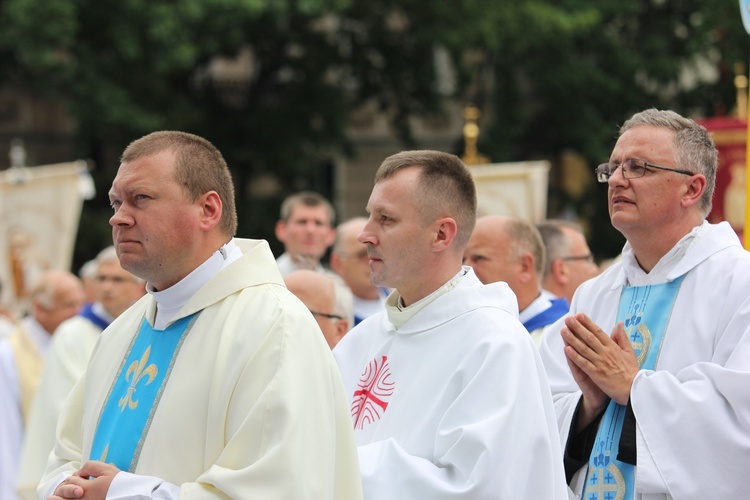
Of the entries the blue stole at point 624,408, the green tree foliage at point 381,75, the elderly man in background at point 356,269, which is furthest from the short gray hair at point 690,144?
the green tree foliage at point 381,75

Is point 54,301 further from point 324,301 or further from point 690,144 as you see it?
point 690,144

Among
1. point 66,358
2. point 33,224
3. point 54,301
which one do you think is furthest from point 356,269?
point 33,224

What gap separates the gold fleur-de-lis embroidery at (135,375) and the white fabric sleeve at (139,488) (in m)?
0.33

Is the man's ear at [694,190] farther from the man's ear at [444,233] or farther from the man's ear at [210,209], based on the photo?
the man's ear at [210,209]

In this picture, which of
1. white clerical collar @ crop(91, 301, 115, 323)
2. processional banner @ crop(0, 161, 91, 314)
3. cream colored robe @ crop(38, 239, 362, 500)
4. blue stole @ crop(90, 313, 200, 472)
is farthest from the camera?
processional banner @ crop(0, 161, 91, 314)

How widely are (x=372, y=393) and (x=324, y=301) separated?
45.5 inches

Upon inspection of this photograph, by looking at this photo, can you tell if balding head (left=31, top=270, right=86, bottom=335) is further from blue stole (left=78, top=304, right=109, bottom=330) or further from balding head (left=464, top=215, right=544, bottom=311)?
balding head (left=464, top=215, right=544, bottom=311)

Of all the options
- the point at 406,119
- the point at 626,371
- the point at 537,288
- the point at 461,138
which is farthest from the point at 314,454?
the point at 461,138

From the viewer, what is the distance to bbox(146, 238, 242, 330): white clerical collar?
3410 millimetres

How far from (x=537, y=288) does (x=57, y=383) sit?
3.24 metres

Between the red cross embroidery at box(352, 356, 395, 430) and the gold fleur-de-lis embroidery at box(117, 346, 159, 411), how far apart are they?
0.75m

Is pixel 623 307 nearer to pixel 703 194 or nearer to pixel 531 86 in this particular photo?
pixel 703 194

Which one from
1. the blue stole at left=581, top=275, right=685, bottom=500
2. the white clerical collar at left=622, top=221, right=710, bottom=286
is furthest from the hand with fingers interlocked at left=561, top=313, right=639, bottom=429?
the white clerical collar at left=622, top=221, right=710, bottom=286

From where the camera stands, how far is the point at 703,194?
4.04 metres
